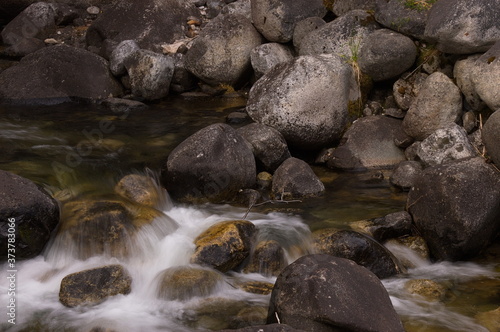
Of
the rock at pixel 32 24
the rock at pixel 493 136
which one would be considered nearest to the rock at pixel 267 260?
the rock at pixel 493 136

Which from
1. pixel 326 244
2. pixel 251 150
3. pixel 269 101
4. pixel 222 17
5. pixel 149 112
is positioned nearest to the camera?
pixel 326 244

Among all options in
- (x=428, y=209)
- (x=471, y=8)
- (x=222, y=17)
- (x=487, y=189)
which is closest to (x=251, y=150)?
(x=428, y=209)

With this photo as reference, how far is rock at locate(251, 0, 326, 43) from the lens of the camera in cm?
1068

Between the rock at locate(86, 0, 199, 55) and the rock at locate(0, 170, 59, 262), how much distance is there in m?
6.93

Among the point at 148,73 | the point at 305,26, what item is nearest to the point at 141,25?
the point at 148,73

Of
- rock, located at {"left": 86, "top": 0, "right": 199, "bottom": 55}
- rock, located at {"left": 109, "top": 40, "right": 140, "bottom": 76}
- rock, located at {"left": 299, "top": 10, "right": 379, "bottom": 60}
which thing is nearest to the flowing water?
rock, located at {"left": 109, "top": 40, "right": 140, "bottom": 76}

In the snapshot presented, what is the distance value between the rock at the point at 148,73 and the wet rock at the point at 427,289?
6.56 metres

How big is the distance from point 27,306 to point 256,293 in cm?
207

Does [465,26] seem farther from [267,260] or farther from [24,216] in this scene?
[24,216]

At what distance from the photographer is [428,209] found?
6566 millimetres

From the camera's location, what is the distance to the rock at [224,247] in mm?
5934

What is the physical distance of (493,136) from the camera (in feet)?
22.2

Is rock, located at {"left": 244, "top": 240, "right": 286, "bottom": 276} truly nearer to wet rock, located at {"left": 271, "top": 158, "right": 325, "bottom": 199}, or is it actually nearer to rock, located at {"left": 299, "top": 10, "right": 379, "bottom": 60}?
wet rock, located at {"left": 271, "top": 158, "right": 325, "bottom": 199}

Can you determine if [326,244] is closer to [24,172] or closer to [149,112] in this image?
[24,172]
